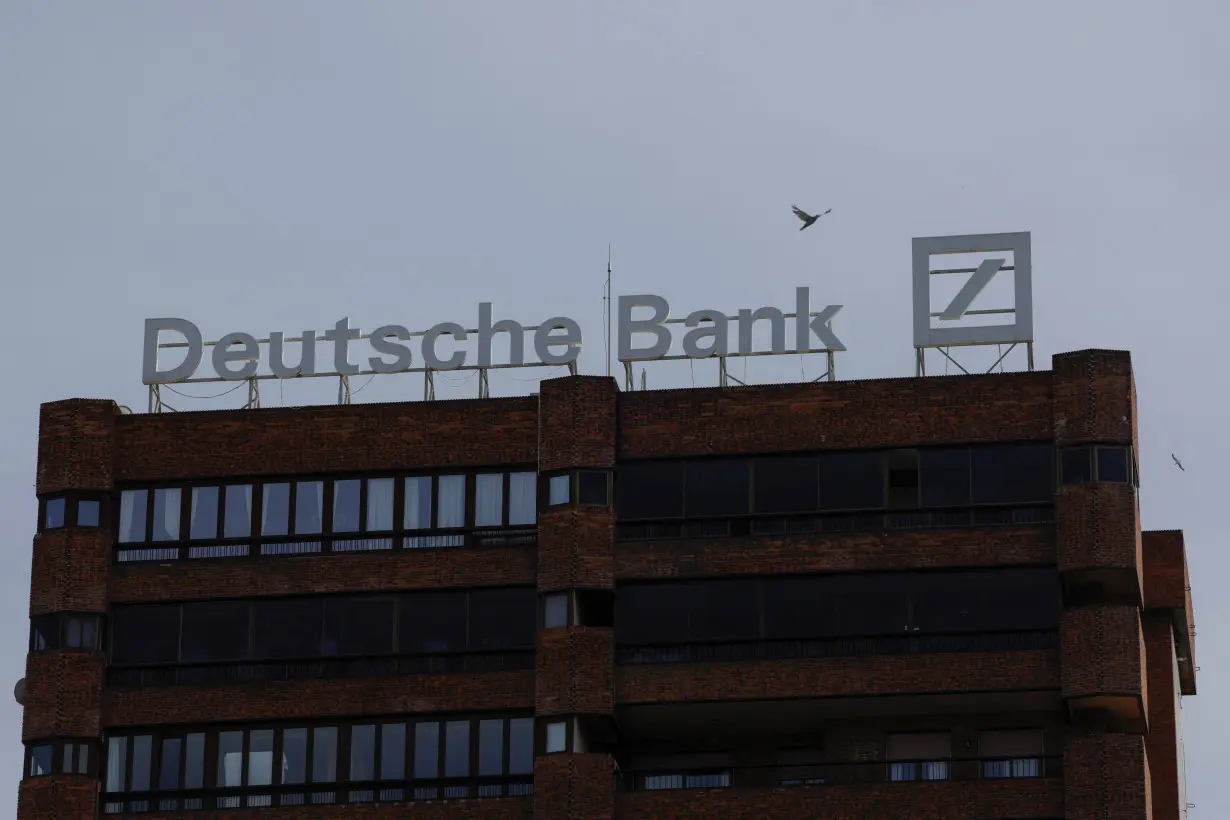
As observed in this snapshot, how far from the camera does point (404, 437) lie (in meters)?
117

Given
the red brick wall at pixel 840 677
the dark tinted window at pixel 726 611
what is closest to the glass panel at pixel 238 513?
the red brick wall at pixel 840 677

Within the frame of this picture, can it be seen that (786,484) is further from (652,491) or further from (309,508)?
(309,508)

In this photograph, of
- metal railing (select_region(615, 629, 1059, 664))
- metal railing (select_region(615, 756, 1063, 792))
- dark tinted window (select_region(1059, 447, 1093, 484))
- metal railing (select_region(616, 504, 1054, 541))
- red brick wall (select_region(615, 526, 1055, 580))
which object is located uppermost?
dark tinted window (select_region(1059, 447, 1093, 484))

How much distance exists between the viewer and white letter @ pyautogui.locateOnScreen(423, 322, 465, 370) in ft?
388

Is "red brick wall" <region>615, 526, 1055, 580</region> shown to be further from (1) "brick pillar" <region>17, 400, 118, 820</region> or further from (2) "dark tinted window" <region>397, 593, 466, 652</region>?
(1) "brick pillar" <region>17, 400, 118, 820</region>

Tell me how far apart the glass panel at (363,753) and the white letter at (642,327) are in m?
17.2

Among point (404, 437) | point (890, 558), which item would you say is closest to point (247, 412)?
point (404, 437)

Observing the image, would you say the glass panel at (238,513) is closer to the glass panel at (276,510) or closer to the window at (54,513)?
the glass panel at (276,510)

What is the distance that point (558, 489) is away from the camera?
114 meters

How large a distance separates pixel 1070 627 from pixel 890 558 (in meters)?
7.12

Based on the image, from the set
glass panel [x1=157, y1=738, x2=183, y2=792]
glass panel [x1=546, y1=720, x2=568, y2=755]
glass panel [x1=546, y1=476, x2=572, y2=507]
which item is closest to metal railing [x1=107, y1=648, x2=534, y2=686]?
glass panel [x1=157, y1=738, x2=183, y2=792]

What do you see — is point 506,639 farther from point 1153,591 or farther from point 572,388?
point 1153,591

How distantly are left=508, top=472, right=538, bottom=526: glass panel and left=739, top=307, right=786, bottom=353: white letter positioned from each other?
31.0ft

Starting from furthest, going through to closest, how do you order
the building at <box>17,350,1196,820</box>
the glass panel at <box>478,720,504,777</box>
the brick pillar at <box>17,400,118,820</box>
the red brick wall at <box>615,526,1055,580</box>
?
1. the brick pillar at <box>17,400,118,820</box>
2. the glass panel at <box>478,720,504,777</box>
3. the red brick wall at <box>615,526,1055,580</box>
4. the building at <box>17,350,1196,820</box>
